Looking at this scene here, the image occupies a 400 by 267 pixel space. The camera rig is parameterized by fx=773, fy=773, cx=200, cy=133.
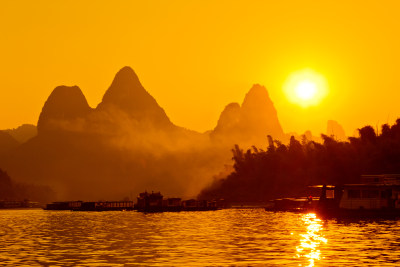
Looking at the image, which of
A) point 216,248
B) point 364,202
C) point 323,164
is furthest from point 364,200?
point 323,164

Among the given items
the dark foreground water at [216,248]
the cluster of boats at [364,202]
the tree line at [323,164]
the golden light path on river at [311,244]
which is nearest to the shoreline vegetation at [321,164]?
the tree line at [323,164]

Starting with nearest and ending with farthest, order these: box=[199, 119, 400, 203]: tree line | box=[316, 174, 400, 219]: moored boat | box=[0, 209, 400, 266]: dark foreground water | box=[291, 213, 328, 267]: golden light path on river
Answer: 1. box=[0, 209, 400, 266]: dark foreground water
2. box=[291, 213, 328, 267]: golden light path on river
3. box=[316, 174, 400, 219]: moored boat
4. box=[199, 119, 400, 203]: tree line

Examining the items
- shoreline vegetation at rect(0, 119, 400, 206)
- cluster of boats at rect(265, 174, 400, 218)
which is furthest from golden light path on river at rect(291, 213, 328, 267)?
shoreline vegetation at rect(0, 119, 400, 206)

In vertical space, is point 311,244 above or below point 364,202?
below

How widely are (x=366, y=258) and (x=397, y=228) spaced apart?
31.5 meters

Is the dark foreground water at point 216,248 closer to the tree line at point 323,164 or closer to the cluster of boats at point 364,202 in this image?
the cluster of boats at point 364,202

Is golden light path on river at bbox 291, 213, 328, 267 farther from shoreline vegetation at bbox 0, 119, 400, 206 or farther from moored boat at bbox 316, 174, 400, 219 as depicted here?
shoreline vegetation at bbox 0, 119, 400, 206

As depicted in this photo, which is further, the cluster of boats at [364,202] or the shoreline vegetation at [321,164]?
the shoreline vegetation at [321,164]

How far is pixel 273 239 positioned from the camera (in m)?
71.6

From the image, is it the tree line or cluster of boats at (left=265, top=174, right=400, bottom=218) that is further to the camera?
the tree line

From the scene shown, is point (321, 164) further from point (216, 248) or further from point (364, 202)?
point (216, 248)

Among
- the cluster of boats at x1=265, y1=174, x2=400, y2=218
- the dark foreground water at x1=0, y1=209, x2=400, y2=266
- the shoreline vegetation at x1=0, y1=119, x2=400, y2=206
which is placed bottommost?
the dark foreground water at x1=0, y1=209, x2=400, y2=266

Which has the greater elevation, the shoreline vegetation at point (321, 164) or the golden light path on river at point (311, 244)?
the shoreline vegetation at point (321, 164)

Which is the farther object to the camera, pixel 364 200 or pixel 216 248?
pixel 364 200
